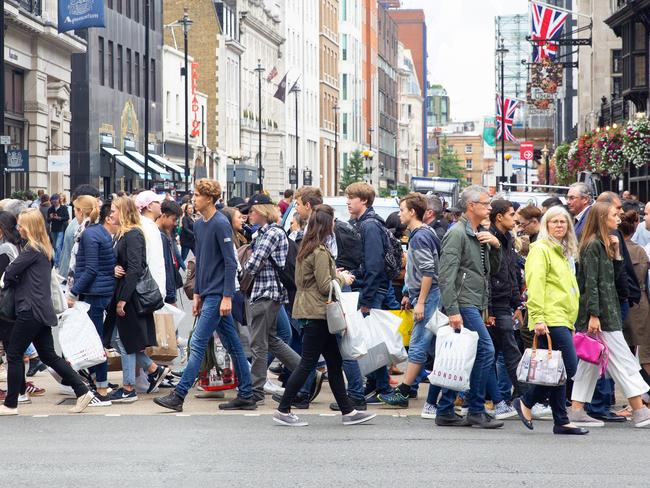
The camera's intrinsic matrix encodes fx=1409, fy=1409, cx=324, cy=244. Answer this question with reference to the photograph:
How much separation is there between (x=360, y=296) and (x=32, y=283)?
2.85 meters

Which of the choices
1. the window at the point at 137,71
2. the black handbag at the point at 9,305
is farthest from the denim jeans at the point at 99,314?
the window at the point at 137,71

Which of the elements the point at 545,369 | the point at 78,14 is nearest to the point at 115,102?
the point at 78,14

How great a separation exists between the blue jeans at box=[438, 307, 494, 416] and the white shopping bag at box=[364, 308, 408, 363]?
1222 mm

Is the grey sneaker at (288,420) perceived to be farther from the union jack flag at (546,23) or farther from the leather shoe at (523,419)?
the union jack flag at (546,23)

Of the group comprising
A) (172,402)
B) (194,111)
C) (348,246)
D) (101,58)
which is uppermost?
(101,58)

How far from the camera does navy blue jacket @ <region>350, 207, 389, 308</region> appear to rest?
12.4 meters

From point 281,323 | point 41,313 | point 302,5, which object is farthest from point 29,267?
point 302,5

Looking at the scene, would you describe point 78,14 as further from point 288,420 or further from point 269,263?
point 288,420

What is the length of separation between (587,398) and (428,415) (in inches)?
51.2

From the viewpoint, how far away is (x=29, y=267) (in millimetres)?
11672

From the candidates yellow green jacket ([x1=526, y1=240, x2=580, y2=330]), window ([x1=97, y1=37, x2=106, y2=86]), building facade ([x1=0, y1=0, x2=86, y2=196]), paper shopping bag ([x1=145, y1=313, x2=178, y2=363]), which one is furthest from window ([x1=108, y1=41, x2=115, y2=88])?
yellow green jacket ([x1=526, y1=240, x2=580, y2=330])

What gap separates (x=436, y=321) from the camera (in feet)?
38.7

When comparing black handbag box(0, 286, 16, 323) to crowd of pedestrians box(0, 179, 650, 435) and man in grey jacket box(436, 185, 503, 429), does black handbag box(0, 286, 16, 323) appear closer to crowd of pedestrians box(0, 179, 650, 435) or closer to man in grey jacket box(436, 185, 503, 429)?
crowd of pedestrians box(0, 179, 650, 435)

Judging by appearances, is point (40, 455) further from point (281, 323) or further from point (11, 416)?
point (281, 323)
